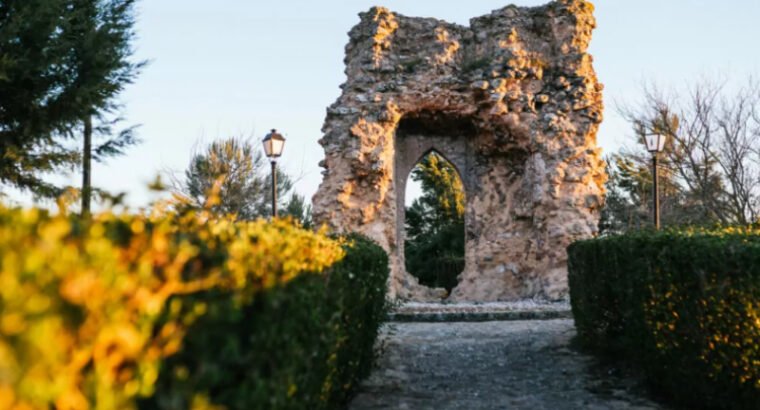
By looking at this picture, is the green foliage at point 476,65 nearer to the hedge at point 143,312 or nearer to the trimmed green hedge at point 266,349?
the trimmed green hedge at point 266,349

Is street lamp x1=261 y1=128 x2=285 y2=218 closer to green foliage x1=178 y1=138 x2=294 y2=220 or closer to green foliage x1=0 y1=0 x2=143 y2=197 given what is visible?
green foliage x1=0 y1=0 x2=143 y2=197

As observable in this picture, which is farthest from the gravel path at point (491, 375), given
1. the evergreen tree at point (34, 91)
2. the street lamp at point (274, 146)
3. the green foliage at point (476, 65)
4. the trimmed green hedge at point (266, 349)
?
the evergreen tree at point (34, 91)

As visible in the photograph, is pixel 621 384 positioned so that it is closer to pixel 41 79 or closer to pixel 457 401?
pixel 457 401

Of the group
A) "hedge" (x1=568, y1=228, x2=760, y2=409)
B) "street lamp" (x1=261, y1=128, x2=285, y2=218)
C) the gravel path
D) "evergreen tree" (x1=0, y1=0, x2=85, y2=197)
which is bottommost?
the gravel path

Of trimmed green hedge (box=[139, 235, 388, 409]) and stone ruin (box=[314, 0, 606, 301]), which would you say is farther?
stone ruin (box=[314, 0, 606, 301])

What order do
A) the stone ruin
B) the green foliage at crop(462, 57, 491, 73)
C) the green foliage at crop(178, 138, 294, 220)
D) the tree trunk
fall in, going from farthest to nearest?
the green foliage at crop(178, 138, 294, 220), the tree trunk, the green foliage at crop(462, 57, 491, 73), the stone ruin

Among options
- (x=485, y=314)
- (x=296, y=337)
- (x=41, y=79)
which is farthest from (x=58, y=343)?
(x=41, y=79)

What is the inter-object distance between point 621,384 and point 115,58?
15.2 meters

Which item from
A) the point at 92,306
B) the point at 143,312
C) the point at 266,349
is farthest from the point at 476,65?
the point at 92,306

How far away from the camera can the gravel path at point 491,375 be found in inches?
254

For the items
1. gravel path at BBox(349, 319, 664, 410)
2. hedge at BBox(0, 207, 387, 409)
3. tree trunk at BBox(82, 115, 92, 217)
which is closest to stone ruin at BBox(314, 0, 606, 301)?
tree trunk at BBox(82, 115, 92, 217)

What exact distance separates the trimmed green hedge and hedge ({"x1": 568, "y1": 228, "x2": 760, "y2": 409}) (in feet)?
8.48

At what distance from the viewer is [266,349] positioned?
2322 mm

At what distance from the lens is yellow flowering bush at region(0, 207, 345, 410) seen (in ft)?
3.73
